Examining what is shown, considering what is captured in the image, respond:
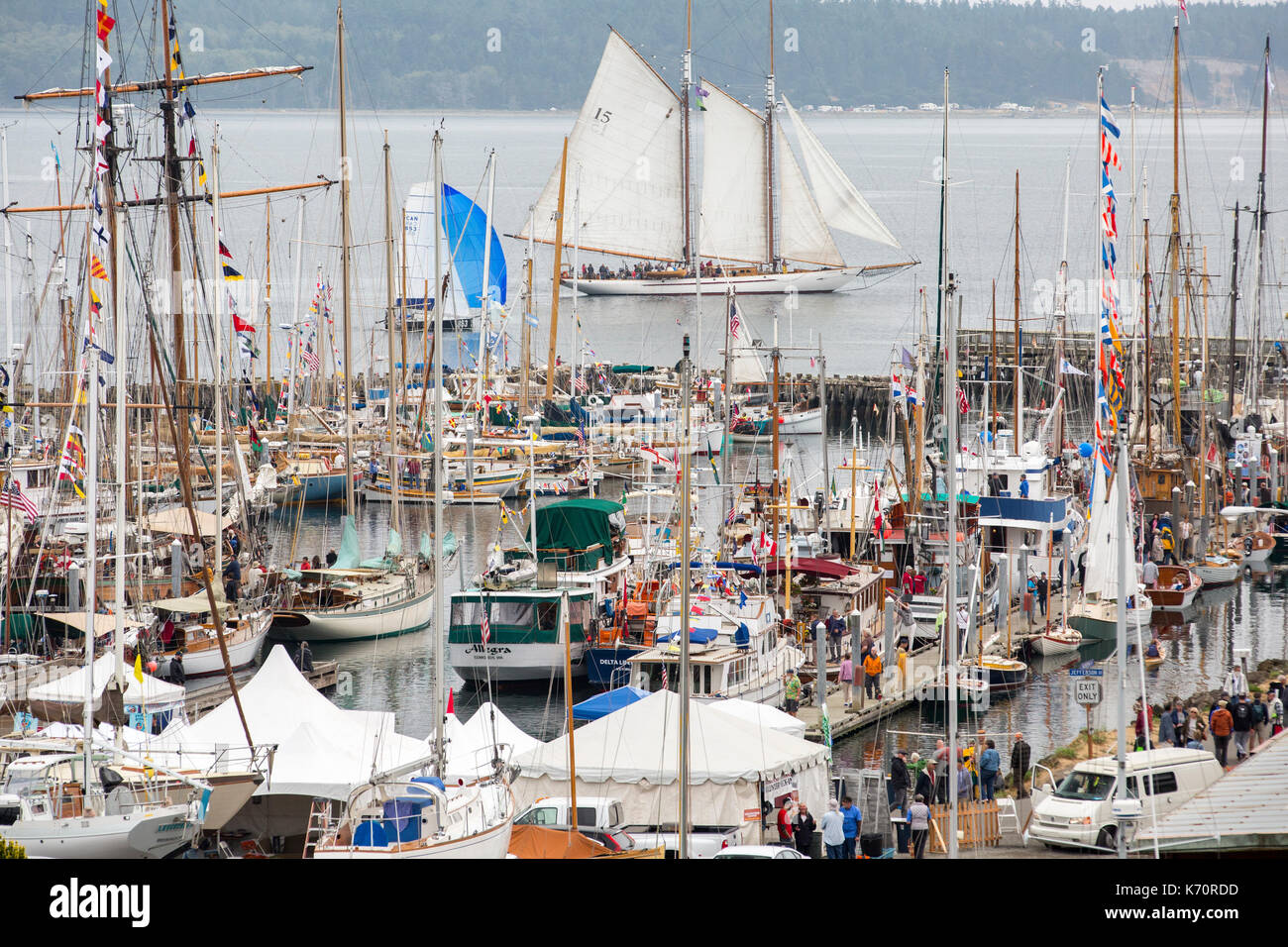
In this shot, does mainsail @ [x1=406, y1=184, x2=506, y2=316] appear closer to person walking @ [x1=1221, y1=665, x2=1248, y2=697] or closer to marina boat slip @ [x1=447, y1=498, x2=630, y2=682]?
marina boat slip @ [x1=447, y1=498, x2=630, y2=682]

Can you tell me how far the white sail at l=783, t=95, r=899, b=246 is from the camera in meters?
76.8

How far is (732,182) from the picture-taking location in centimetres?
7669

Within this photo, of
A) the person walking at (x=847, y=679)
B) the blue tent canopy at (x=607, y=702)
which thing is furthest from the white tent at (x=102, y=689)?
the person walking at (x=847, y=679)

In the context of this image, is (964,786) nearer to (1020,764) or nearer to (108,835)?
(1020,764)

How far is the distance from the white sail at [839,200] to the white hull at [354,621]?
5037 cm

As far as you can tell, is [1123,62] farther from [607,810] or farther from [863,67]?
[607,810]

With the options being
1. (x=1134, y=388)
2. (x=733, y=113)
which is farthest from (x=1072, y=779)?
(x=733, y=113)

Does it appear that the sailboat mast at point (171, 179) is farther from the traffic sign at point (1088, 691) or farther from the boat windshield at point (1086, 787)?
the boat windshield at point (1086, 787)

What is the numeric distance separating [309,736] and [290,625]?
36.9 feet

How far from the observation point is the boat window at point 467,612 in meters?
26.2

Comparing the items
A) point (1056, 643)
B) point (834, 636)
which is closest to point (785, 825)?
point (834, 636)

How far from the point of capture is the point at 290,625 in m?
28.9

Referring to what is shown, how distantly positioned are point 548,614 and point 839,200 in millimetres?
55501

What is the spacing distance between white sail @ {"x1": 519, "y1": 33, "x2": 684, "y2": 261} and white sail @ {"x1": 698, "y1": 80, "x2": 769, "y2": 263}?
155cm
